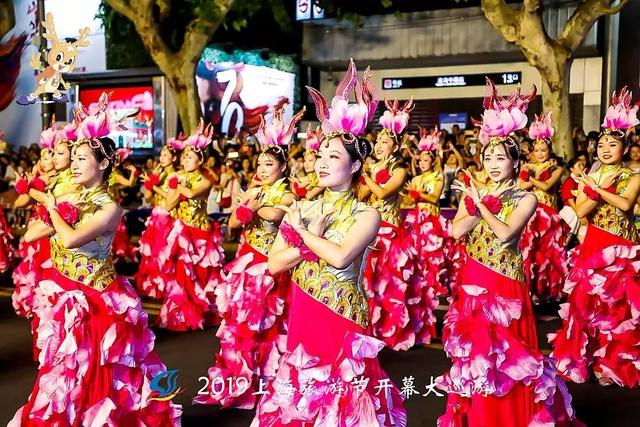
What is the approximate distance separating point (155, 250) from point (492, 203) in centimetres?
462

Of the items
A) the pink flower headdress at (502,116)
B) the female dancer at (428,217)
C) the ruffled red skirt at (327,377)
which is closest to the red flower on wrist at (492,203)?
the pink flower headdress at (502,116)

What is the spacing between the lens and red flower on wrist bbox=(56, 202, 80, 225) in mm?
3828

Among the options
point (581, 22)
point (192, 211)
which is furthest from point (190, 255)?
point (581, 22)

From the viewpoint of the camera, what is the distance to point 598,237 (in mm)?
5629

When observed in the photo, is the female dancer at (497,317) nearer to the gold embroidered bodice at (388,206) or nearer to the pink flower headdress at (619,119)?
the pink flower headdress at (619,119)

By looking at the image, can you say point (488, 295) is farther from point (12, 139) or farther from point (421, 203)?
point (12, 139)

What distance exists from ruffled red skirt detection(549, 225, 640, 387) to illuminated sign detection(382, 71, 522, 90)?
34.2 ft

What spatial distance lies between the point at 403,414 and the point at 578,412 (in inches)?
77.9

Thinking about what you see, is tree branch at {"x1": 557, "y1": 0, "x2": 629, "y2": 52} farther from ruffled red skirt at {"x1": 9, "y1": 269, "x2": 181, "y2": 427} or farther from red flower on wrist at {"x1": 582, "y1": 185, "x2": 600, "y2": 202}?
ruffled red skirt at {"x1": 9, "y1": 269, "x2": 181, "y2": 427}

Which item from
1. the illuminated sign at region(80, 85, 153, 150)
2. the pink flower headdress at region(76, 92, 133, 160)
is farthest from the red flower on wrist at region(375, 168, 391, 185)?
the illuminated sign at region(80, 85, 153, 150)

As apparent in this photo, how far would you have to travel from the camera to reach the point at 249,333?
505cm

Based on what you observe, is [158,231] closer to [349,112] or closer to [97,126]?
[97,126]

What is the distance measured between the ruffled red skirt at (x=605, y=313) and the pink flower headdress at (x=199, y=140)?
3.41m

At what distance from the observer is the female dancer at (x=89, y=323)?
12.7 feet
